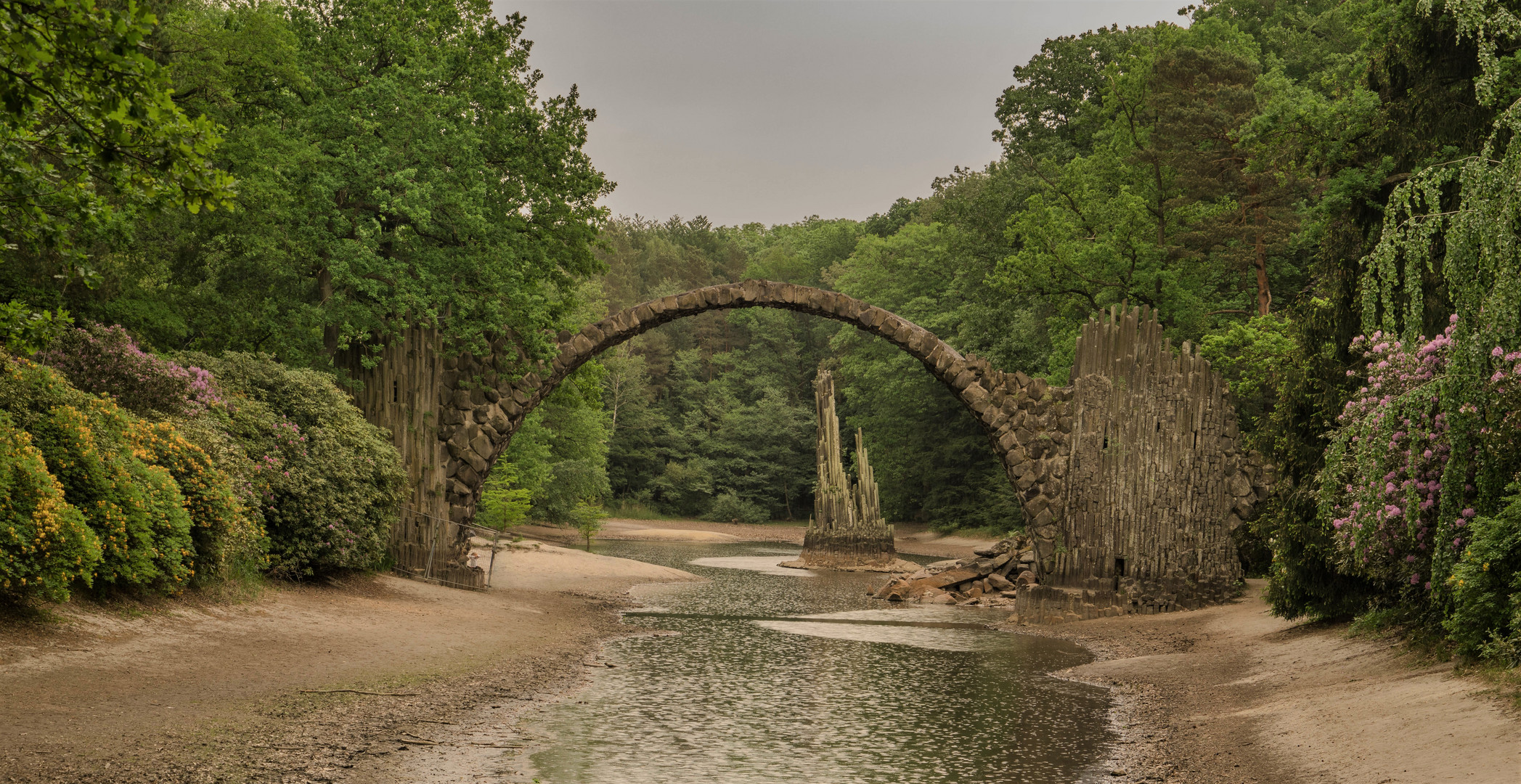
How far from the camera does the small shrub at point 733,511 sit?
67.7 m

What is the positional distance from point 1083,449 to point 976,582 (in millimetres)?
6134

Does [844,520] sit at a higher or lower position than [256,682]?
higher

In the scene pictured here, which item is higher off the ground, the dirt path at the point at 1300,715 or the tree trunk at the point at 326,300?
the tree trunk at the point at 326,300

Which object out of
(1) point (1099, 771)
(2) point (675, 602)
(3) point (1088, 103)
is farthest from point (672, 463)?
(1) point (1099, 771)

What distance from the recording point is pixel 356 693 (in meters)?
10.2

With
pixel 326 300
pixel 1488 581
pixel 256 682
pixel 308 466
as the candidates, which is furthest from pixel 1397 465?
pixel 326 300

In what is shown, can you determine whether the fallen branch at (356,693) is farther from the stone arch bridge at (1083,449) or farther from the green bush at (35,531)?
the stone arch bridge at (1083,449)

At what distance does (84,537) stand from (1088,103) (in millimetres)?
36438

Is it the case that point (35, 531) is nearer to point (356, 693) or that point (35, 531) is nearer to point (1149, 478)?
point (356, 693)

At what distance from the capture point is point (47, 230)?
7043 millimetres

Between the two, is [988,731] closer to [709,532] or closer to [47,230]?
[47,230]

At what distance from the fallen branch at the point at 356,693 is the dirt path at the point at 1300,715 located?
20.6 feet

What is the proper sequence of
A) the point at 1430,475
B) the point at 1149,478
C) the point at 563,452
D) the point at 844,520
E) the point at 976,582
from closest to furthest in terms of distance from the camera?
the point at 1430,475 → the point at 1149,478 → the point at 976,582 → the point at 844,520 → the point at 563,452

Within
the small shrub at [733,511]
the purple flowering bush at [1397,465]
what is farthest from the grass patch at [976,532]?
the purple flowering bush at [1397,465]
